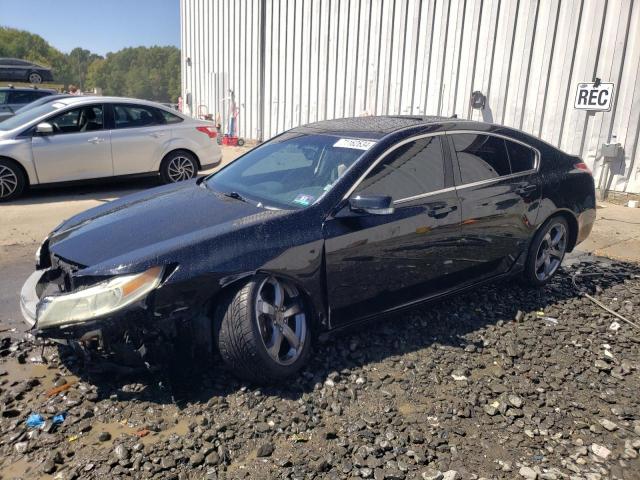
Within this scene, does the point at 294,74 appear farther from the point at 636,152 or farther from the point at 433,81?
the point at 636,152

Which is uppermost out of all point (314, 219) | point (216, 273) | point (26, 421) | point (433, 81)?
point (433, 81)

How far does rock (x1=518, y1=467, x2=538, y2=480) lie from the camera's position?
8.38 feet

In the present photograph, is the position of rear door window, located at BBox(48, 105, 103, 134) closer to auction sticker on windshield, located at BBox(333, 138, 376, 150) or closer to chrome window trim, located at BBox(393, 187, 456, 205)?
auction sticker on windshield, located at BBox(333, 138, 376, 150)

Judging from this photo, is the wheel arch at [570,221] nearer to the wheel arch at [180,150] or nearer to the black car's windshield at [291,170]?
the black car's windshield at [291,170]

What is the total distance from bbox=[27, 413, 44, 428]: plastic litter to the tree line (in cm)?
12020

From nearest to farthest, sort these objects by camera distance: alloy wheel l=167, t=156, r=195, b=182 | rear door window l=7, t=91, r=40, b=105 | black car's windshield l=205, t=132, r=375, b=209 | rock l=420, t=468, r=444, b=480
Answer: rock l=420, t=468, r=444, b=480
black car's windshield l=205, t=132, r=375, b=209
alloy wheel l=167, t=156, r=195, b=182
rear door window l=7, t=91, r=40, b=105

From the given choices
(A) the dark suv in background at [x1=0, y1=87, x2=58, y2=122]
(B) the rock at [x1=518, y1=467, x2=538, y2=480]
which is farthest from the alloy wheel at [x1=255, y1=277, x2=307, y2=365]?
(A) the dark suv in background at [x1=0, y1=87, x2=58, y2=122]

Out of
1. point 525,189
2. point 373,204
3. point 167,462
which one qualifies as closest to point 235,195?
point 373,204

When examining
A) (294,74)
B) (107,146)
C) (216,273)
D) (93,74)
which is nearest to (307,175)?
(216,273)

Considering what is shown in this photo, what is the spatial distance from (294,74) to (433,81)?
4.68 meters

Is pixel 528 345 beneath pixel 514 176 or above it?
beneath

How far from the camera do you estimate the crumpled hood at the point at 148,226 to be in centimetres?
306

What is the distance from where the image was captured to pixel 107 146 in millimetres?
8445

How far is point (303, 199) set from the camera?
3.53 meters
